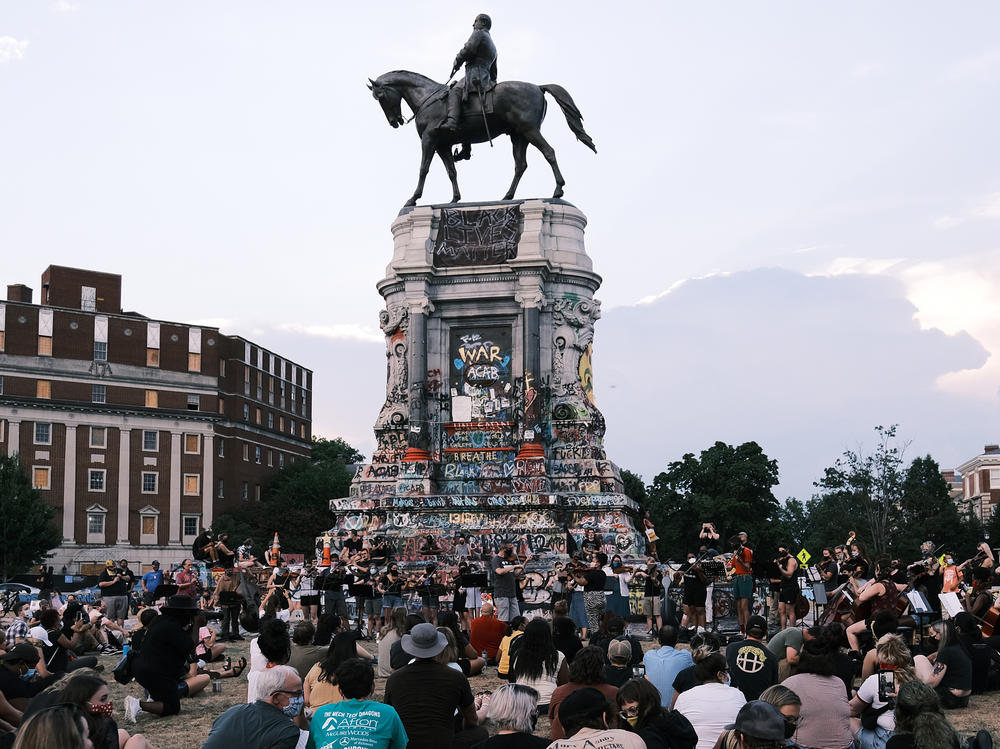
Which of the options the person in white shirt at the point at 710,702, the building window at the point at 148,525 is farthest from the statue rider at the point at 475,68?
the building window at the point at 148,525

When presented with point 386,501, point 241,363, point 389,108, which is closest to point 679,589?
point 386,501

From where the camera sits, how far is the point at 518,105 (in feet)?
150

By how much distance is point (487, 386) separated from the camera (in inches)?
1753

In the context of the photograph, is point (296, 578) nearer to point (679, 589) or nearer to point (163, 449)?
point (679, 589)

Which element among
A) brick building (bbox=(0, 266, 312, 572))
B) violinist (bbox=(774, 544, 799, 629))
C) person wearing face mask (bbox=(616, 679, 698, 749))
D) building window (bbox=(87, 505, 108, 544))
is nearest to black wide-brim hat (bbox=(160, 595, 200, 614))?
person wearing face mask (bbox=(616, 679, 698, 749))

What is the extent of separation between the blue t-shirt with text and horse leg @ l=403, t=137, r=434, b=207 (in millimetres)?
38826

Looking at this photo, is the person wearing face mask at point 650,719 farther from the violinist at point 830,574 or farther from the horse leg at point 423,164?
the horse leg at point 423,164

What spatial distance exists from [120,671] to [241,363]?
96315 millimetres

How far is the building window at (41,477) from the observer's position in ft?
310

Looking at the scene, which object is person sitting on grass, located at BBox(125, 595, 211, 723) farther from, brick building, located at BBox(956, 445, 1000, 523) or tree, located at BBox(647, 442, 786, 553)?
brick building, located at BBox(956, 445, 1000, 523)

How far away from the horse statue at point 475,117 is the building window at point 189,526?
60.7m

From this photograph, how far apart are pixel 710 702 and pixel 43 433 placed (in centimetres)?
9272

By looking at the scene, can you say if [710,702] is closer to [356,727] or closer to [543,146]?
[356,727]

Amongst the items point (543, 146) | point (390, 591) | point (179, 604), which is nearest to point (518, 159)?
point (543, 146)
